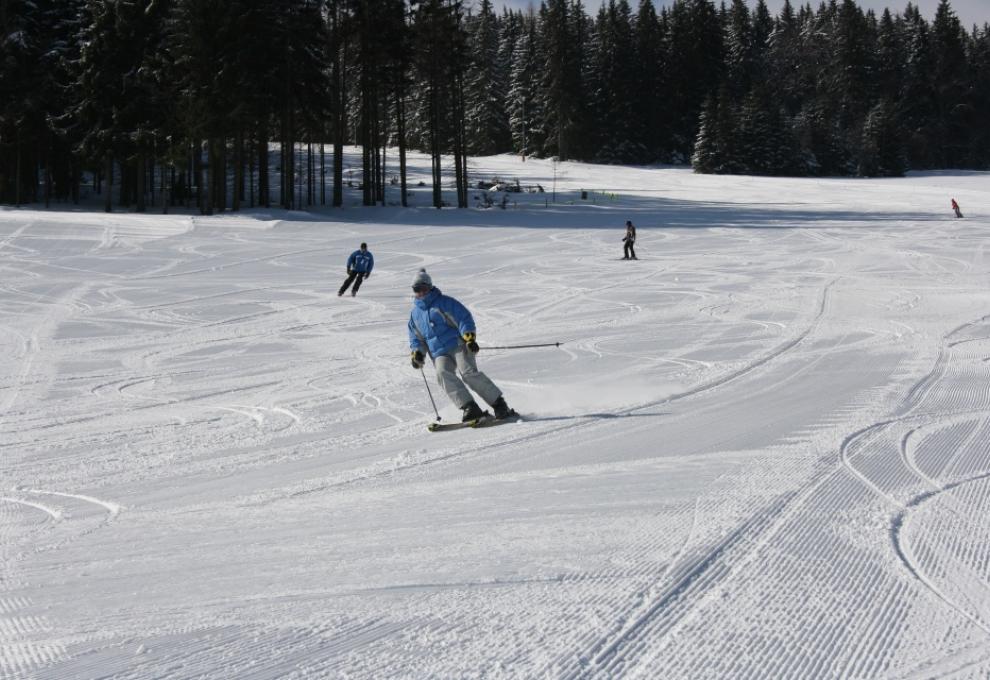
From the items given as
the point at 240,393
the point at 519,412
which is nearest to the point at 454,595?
the point at 519,412

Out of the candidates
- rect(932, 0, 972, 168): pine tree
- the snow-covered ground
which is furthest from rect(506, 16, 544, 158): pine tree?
the snow-covered ground

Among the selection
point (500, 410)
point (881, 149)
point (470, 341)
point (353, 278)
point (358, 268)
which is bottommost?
point (500, 410)

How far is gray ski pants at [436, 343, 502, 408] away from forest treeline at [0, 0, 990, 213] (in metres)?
36.8

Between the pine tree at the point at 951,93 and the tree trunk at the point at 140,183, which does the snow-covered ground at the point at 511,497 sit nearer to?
the tree trunk at the point at 140,183

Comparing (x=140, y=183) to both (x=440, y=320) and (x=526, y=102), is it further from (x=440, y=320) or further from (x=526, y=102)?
(x=526, y=102)

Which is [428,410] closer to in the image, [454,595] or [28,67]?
[454,595]

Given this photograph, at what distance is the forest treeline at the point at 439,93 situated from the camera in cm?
4422

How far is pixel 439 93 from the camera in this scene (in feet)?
175

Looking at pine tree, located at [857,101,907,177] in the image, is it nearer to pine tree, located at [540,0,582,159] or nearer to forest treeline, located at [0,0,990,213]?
forest treeline, located at [0,0,990,213]

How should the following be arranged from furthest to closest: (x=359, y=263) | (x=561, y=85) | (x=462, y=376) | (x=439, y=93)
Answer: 1. (x=561, y=85)
2. (x=439, y=93)
3. (x=359, y=263)
4. (x=462, y=376)

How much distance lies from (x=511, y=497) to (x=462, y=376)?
2587 mm

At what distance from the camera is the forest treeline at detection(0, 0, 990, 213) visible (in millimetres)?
44219

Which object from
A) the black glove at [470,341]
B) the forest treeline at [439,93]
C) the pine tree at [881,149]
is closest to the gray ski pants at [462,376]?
the black glove at [470,341]

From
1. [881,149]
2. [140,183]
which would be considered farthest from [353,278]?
[881,149]
